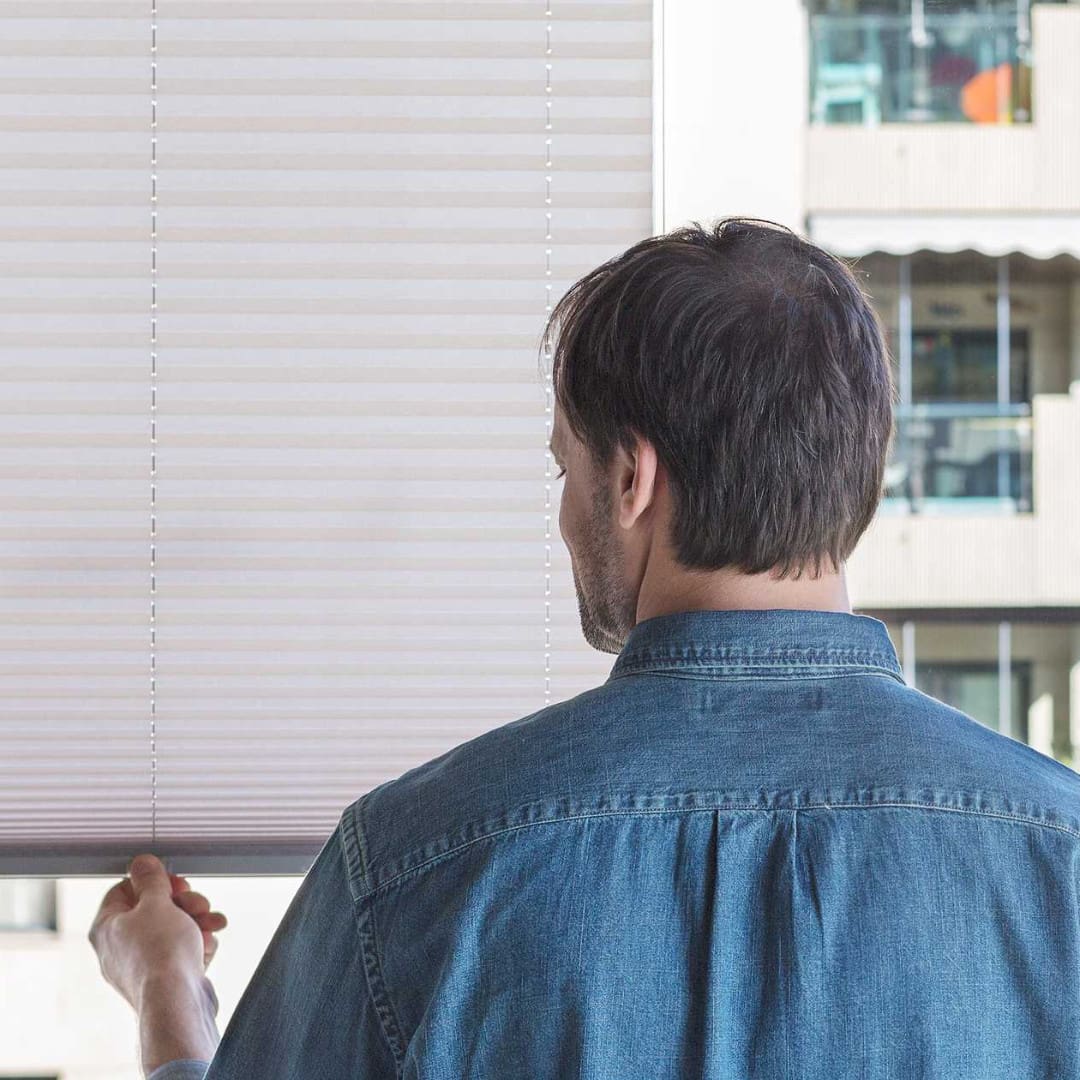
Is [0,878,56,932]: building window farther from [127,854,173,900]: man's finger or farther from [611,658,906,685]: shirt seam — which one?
[611,658,906,685]: shirt seam

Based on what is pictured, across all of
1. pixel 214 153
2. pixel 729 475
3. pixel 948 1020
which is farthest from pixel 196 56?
pixel 948 1020

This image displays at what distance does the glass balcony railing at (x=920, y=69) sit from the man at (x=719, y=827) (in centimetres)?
340

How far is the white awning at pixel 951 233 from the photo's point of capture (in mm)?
3791

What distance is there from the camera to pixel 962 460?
4.27m

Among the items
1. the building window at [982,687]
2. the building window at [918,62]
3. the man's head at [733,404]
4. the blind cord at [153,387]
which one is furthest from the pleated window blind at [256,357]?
the building window at [982,687]

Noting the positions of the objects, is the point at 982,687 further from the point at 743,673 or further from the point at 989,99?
the point at 743,673

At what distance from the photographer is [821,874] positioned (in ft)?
2.09

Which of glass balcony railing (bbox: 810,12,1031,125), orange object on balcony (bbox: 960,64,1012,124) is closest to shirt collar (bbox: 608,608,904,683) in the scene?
glass balcony railing (bbox: 810,12,1031,125)

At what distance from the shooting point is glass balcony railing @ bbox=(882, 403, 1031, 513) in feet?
13.3

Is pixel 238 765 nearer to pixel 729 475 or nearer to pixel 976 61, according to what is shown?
pixel 729 475

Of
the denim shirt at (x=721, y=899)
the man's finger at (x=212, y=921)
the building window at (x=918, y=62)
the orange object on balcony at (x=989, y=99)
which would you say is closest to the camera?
the denim shirt at (x=721, y=899)

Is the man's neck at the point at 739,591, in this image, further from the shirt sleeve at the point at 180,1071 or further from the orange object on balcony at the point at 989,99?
the orange object on balcony at the point at 989,99

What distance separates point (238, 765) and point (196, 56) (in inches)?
29.2

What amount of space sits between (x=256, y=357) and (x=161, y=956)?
600mm
